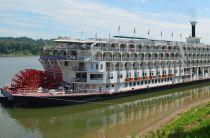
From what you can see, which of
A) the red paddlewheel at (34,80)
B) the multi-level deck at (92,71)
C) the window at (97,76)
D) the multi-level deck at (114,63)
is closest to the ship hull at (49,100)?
the multi-level deck at (92,71)

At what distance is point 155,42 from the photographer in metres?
49.9

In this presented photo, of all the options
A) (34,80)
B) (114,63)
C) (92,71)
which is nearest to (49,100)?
(34,80)

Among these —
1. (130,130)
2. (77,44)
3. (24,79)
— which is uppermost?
(77,44)

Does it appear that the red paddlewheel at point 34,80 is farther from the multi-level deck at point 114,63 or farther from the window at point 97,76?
the window at point 97,76

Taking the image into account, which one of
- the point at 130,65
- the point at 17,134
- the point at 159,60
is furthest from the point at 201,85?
the point at 17,134

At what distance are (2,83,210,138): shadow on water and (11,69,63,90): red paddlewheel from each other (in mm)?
4692

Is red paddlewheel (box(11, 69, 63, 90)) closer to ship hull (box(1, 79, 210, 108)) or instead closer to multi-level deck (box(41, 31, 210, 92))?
multi-level deck (box(41, 31, 210, 92))

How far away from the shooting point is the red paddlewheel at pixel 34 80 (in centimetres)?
3969

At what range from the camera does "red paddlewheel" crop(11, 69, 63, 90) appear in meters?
39.7

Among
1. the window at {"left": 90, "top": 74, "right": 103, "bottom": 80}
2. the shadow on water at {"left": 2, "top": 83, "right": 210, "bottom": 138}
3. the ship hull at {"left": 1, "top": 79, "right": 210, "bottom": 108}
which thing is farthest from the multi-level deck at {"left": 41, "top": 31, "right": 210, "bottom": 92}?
the shadow on water at {"left": 2, "top": 83, "right": 210, "bottom": 138}

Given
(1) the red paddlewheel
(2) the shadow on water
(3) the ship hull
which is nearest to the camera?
(2) the shadow on water

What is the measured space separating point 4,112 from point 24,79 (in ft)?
→ 20.7

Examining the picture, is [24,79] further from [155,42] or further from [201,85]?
[201,85]

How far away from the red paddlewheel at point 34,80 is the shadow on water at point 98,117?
4692 millimetres
